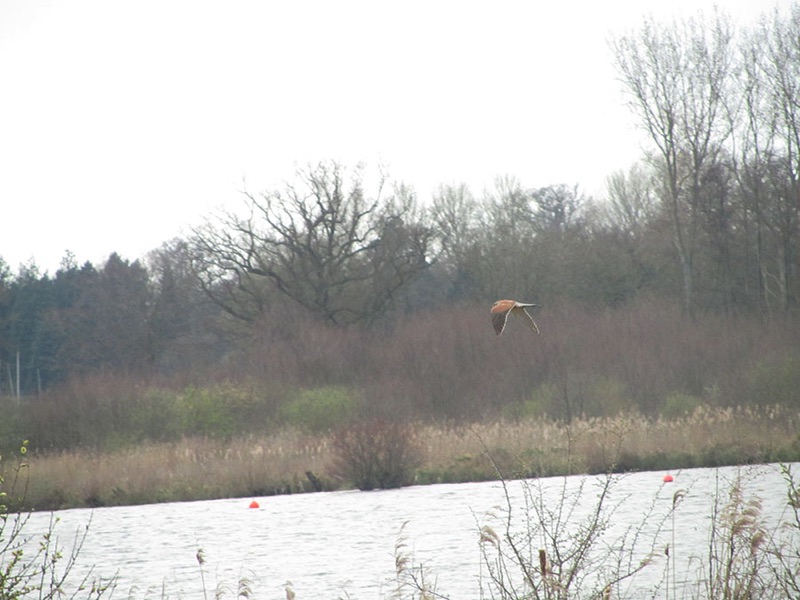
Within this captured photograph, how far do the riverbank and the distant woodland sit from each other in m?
3.76

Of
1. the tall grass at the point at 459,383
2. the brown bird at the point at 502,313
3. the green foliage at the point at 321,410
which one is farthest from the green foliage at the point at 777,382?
the brown bird at the point at 502,313

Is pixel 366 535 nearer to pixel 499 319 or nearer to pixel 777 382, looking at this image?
pixel 499 319

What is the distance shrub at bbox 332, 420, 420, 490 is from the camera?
21.3 m

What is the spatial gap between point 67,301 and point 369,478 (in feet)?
155

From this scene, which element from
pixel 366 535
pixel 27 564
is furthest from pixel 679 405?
pixel 27 564

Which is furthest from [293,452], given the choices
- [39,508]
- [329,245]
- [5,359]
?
[5,359]

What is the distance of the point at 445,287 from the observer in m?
41.9

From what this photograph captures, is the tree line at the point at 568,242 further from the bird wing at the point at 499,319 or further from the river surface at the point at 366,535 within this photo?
the bird wing at the point at 499,319

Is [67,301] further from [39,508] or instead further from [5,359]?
[39,508]

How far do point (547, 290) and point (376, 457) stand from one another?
16.3 m

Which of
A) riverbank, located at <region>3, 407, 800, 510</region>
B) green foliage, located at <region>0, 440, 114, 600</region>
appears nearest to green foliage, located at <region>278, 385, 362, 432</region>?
riverbank, located at <region>3, 407, 800, 510</region>

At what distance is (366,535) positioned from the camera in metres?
15.4

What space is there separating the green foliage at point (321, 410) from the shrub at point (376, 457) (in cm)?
603

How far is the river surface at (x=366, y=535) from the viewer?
35.9 ft
